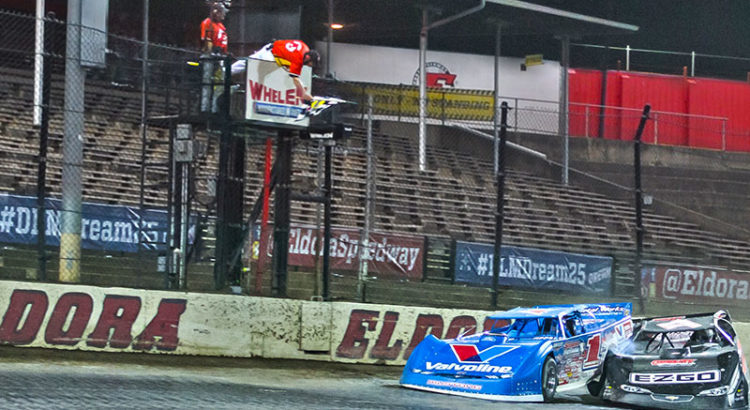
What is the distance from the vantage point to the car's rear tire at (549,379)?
42.3 ft

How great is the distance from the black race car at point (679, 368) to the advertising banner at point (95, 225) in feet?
19.8

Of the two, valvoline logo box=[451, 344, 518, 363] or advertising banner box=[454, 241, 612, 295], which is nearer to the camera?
valvoline logo box=[451, 344, 518, 363]

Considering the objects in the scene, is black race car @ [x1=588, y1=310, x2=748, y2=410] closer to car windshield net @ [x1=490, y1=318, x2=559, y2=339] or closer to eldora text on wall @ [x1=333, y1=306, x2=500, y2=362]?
car windshield net @ [x1=490, y1=318, x2=559, y2=339]

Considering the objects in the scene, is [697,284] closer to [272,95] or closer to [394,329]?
[394,329]

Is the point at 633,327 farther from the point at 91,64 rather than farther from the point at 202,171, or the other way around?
the point at 91,64

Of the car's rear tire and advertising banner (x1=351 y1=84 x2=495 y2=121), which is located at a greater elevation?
advertising banner (x1=351 y1=84 x2=495 y2=121)

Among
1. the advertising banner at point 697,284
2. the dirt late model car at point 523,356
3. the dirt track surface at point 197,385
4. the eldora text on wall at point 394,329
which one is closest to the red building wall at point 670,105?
the advertising banner at point 697,284

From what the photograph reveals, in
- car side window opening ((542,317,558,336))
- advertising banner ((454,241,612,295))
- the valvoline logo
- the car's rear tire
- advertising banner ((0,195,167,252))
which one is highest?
advertising banner ((0,195,167,252))

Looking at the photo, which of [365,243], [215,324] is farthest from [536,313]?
[215,324]

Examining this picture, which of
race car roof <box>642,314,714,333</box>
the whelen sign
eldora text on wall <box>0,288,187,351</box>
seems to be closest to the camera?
eldora text on wall <box>0,288,187,351</box>

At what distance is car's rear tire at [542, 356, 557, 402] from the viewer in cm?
1291

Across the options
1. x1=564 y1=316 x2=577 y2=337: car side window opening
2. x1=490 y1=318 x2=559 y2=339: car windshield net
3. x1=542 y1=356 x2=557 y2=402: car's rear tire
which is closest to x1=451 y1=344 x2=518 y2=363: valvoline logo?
x1=542 y1=356 x2=557 y2=402: car's rear tire

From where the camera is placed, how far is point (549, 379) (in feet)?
42.8

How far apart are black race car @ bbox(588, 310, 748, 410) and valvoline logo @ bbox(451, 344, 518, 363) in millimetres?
1603
